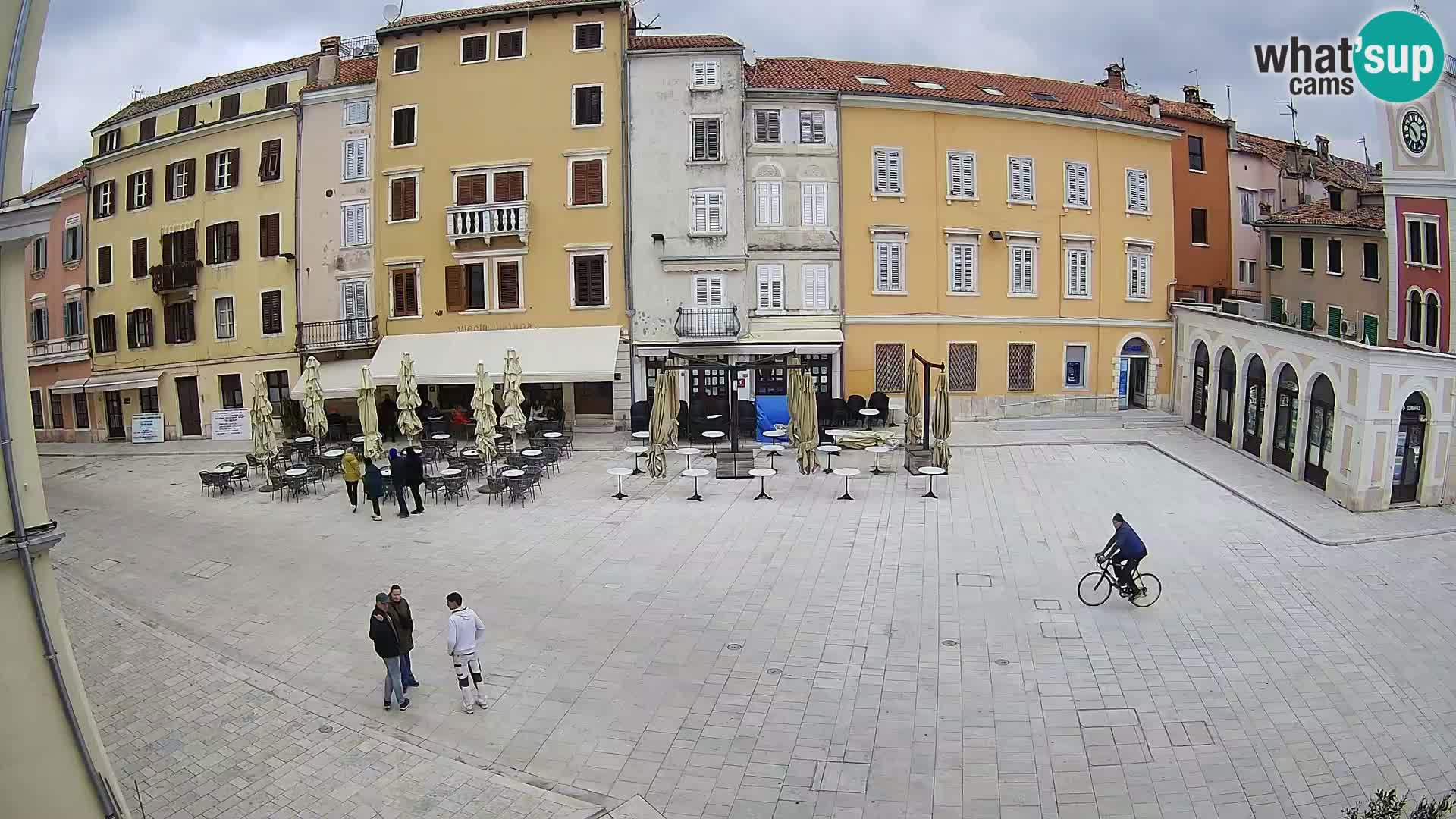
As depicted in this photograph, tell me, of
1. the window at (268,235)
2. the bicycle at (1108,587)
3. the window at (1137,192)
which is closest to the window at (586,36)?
the window at (268,235)

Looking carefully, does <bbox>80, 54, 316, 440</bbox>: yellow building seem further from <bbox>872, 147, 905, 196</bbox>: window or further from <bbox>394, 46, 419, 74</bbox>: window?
<bbox>872, 147, 905, 196</bbox>: window

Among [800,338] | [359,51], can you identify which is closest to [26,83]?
[800,338]

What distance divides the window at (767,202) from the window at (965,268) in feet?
19.4

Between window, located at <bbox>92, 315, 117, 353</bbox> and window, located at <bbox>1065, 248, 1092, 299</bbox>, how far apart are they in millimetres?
36165

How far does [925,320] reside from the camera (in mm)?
34062

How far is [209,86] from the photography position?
3838 cm

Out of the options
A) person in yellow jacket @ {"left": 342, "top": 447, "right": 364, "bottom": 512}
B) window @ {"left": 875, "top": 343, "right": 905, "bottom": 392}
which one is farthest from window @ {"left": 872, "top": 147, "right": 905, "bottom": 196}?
person in yellow jacket @ {"left": 342, "top": 447, "right": 364, "bottom": 512}

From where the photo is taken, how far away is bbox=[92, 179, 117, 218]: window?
4000 centimetres

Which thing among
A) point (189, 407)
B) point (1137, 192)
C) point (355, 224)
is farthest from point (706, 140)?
point (189, 407)

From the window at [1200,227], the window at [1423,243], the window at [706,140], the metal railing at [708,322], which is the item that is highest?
the window at [706,140]

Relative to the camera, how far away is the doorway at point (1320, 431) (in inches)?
937

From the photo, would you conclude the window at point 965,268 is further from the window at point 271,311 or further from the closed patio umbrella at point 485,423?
the window at point 271,311

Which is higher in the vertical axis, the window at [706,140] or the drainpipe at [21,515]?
the window at [706,140]

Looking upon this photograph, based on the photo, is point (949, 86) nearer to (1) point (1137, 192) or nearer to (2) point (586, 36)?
(1) point (1137, 192)
